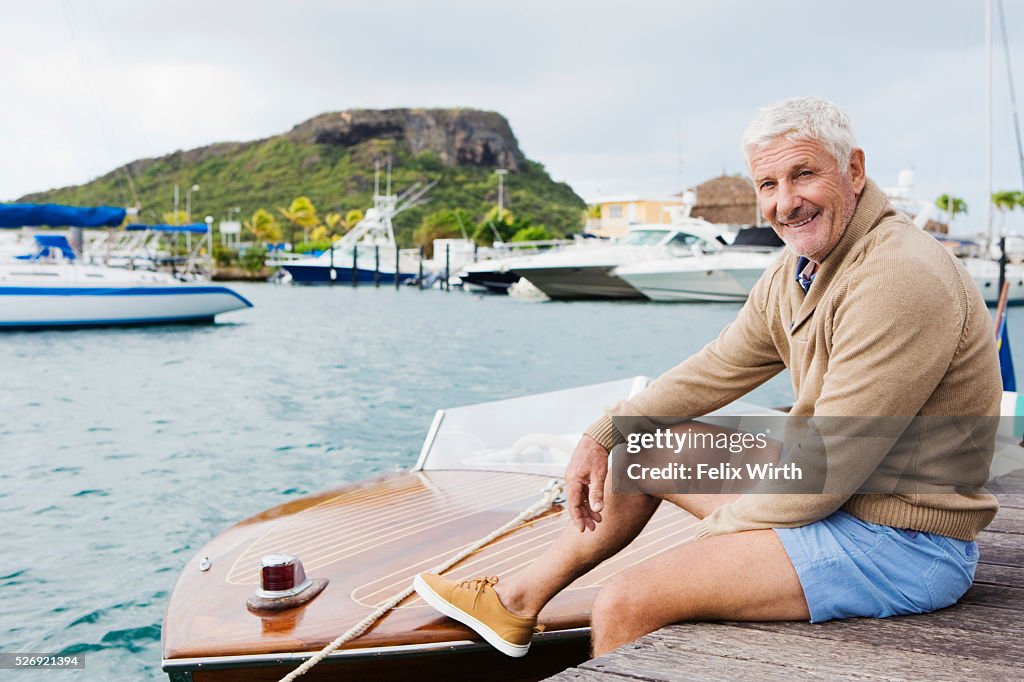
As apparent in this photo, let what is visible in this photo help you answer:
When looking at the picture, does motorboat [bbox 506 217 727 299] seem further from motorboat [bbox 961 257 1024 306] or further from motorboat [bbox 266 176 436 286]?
motorboat [bbox 266 176 436 286]

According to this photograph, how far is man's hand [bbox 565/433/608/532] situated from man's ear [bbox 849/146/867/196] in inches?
33.8

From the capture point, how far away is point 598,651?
2062 mm

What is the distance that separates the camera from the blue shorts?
6.39 feet

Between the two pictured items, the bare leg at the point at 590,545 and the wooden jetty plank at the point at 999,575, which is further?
the wooden jetty plank at the point at 999,575

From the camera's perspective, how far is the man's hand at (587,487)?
88.0 inches

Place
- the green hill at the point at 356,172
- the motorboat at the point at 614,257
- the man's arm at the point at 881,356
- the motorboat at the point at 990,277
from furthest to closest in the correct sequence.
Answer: the green hill at the point at 356,172
the motorboat at the point at 614,257
the motorboat at the point at 990,277
the man's arm at the point at 881,356

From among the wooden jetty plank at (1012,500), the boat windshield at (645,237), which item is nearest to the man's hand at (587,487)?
the wooden jetty plank at (1012,500)

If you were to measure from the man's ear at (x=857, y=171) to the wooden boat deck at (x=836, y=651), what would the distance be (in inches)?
38.2

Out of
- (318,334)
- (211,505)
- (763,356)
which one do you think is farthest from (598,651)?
(318,334)

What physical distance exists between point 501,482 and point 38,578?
3358mm

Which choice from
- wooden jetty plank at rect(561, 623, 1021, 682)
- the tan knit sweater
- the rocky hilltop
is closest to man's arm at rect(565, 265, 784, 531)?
the tan knit sweater

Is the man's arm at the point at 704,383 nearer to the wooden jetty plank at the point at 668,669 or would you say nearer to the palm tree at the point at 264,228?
the wooden jetty plank at the point at 668,669

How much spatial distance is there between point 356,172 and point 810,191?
113999 mm

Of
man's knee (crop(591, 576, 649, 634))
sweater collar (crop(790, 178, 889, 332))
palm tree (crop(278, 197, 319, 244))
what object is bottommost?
man's knee (crop(591, 576, 649, 634))
